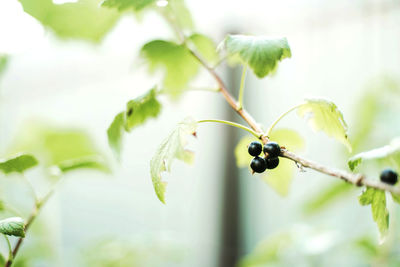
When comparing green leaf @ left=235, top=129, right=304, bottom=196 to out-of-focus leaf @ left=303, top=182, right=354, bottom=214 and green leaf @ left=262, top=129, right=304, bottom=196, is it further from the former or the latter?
out-of-focus leaf @ left=303, top=182, right=354, bottom=214

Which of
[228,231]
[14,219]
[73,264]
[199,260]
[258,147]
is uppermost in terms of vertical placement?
[228,231]

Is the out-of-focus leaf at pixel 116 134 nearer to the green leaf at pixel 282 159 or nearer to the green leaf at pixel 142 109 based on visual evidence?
the green leaf at pixel 142 109

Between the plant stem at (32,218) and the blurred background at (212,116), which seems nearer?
the plant stem at (32,218)

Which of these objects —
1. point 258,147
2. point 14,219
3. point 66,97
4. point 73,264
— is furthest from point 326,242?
point 66,97

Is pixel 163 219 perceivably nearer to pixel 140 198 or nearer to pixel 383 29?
pixel 140 198

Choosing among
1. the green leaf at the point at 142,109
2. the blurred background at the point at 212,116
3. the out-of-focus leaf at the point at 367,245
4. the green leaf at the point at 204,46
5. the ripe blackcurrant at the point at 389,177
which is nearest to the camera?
the ripe blackcurrant at the point at 389,177

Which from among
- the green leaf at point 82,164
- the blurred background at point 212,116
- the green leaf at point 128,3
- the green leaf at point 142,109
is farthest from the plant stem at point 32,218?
the blurred background at point 212,116

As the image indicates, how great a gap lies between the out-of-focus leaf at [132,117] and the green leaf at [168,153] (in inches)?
3.7

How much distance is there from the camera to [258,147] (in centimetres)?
37

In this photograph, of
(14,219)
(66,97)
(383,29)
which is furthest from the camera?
(66,97)

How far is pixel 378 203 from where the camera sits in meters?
0.36

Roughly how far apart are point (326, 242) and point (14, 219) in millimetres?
728

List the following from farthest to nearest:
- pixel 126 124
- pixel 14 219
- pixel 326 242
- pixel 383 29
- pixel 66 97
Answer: pixel 66 97 < pixel 383 29 < pixel 326 242 < pixel 126 124 < pixel 14 219

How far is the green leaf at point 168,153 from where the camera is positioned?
36 cm
